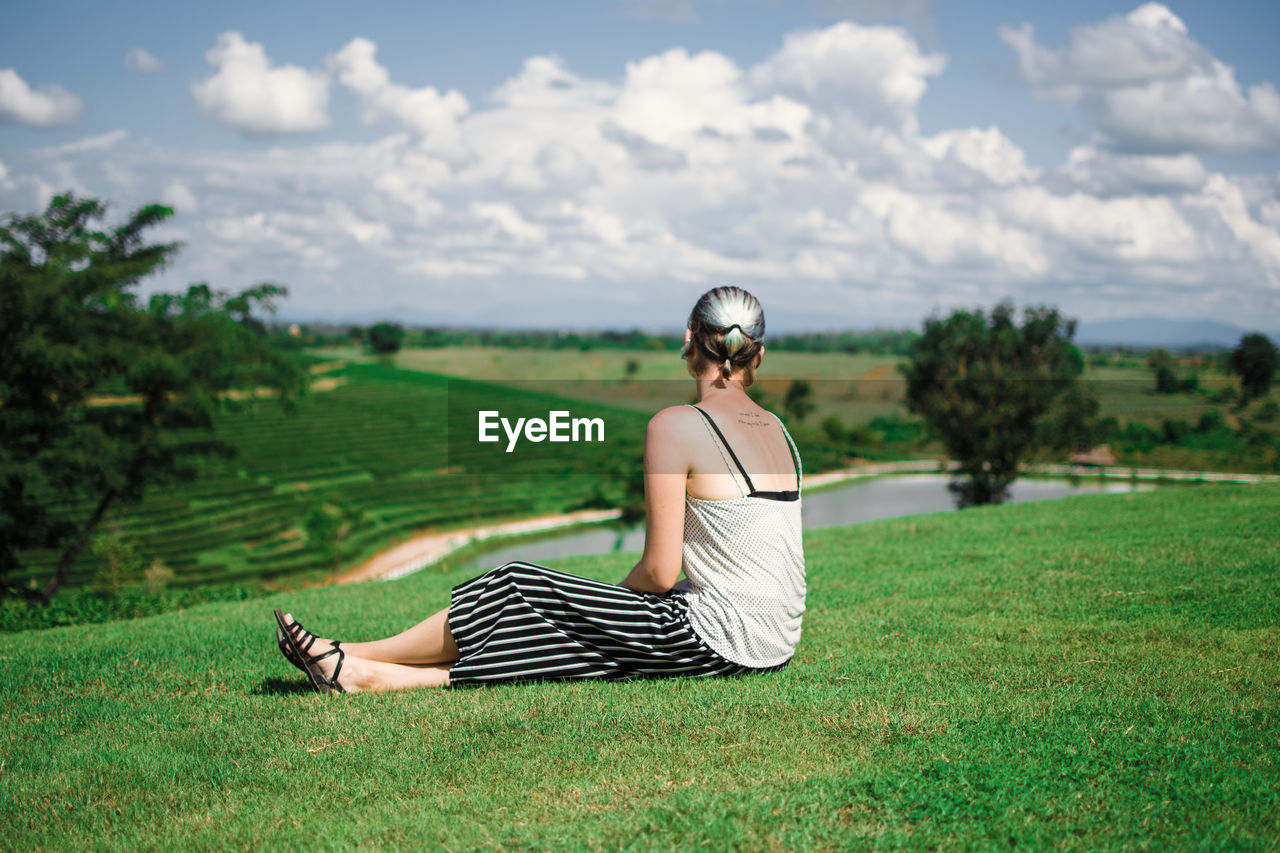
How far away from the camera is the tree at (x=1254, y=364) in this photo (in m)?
40.3

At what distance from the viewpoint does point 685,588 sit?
3.71 m

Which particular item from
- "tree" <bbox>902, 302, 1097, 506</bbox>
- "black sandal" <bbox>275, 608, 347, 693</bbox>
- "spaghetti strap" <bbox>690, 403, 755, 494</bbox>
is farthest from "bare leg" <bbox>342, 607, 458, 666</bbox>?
"tree" <bbox>902, 302, 1097, 506</bbox>

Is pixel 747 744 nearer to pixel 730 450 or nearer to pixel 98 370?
pixel 730 450

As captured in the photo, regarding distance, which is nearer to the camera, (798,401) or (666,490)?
(666,490)

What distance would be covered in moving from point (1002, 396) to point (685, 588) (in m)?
32.9

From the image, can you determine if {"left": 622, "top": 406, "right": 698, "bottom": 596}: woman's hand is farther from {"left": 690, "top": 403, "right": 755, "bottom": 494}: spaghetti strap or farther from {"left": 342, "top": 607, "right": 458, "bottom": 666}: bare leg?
{"left": 342, "top": 607, "right": 458, "bottom": 666}: bare leg

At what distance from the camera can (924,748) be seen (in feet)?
9.67

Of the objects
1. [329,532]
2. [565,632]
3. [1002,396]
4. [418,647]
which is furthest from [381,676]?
[329,532]

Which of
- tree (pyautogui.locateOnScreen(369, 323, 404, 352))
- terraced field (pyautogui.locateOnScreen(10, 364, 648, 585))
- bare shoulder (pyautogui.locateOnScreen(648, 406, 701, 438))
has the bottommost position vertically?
terraced field (pyautogui.locateOnScreen(10, 364, 648, 585))

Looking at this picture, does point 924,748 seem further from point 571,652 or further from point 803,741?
point 571,652

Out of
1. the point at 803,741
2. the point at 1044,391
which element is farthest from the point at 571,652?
the point at 1044,391

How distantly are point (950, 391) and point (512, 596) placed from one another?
1341 inches

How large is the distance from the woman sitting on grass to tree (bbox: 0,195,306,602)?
1306 cm

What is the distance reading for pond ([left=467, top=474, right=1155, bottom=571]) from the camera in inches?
1652
